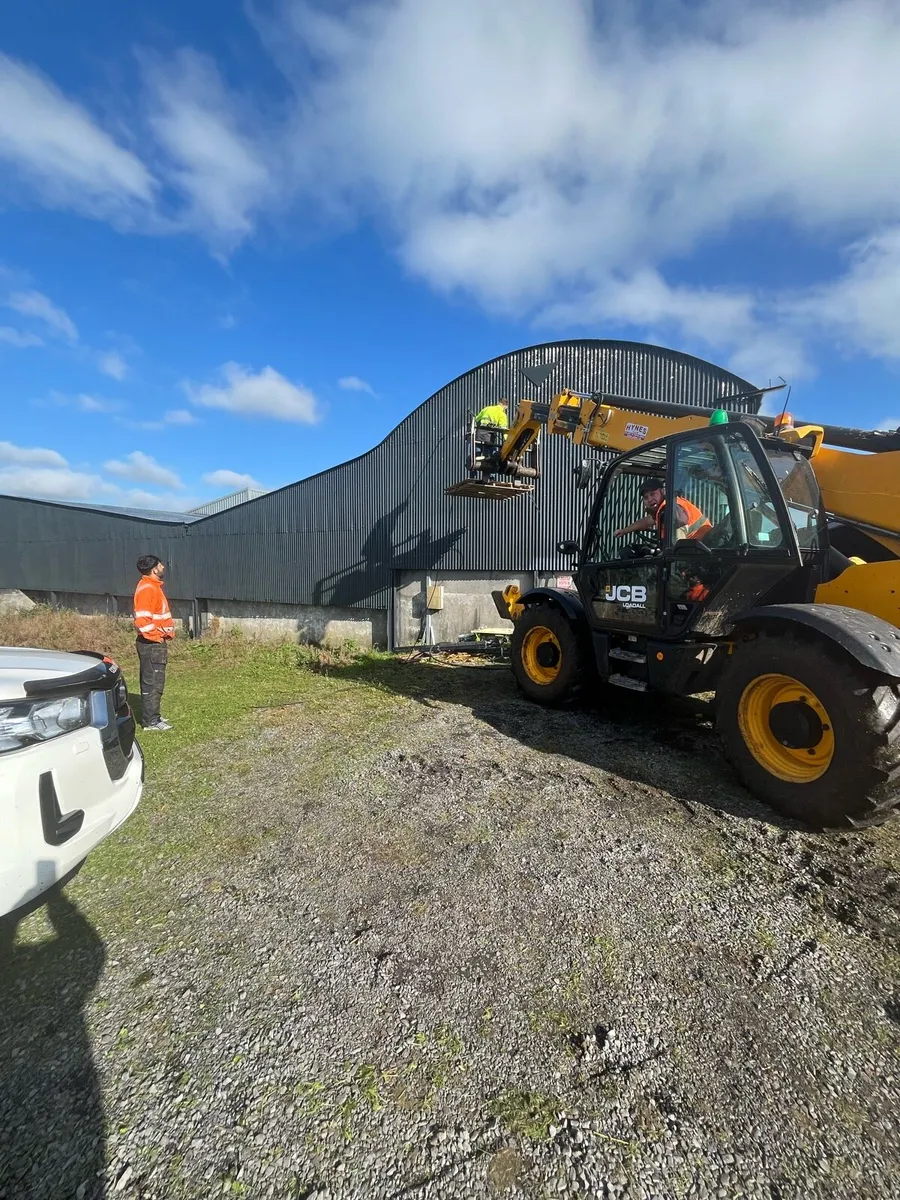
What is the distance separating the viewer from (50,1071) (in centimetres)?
179

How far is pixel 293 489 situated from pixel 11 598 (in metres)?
19.8

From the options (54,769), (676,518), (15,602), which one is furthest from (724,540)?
(15,602)

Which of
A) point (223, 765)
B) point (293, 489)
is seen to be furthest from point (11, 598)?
point (223, 765)

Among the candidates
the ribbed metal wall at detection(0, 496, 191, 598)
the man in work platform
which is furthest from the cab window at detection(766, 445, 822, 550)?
the ribbed metal wall at detection(0, 496, 191, 598)

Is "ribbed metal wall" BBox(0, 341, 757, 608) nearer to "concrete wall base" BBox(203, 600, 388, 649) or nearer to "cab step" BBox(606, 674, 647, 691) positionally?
"concrete wall base" BBox(203, 600, 388, 649)

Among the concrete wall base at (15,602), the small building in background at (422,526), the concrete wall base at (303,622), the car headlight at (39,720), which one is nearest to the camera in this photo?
the car headlight at (39,720)

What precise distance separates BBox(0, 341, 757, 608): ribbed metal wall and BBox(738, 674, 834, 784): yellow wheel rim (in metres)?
9.36

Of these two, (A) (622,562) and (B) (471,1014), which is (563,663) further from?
(B) (471,1014)

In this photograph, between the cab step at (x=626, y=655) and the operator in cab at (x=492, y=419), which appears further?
the operator in cab at (x=492, y=419)

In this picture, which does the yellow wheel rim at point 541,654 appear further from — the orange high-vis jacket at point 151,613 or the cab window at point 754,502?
the orange high-vis jacket at point 151,613

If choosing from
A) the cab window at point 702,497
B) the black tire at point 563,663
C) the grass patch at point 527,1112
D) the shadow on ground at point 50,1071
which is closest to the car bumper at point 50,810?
the shadow on ground at point 50,1071

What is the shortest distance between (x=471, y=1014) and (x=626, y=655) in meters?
3.48

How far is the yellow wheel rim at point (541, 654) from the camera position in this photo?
20.2 ft

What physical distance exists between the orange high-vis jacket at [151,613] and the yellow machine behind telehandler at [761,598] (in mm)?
4094
